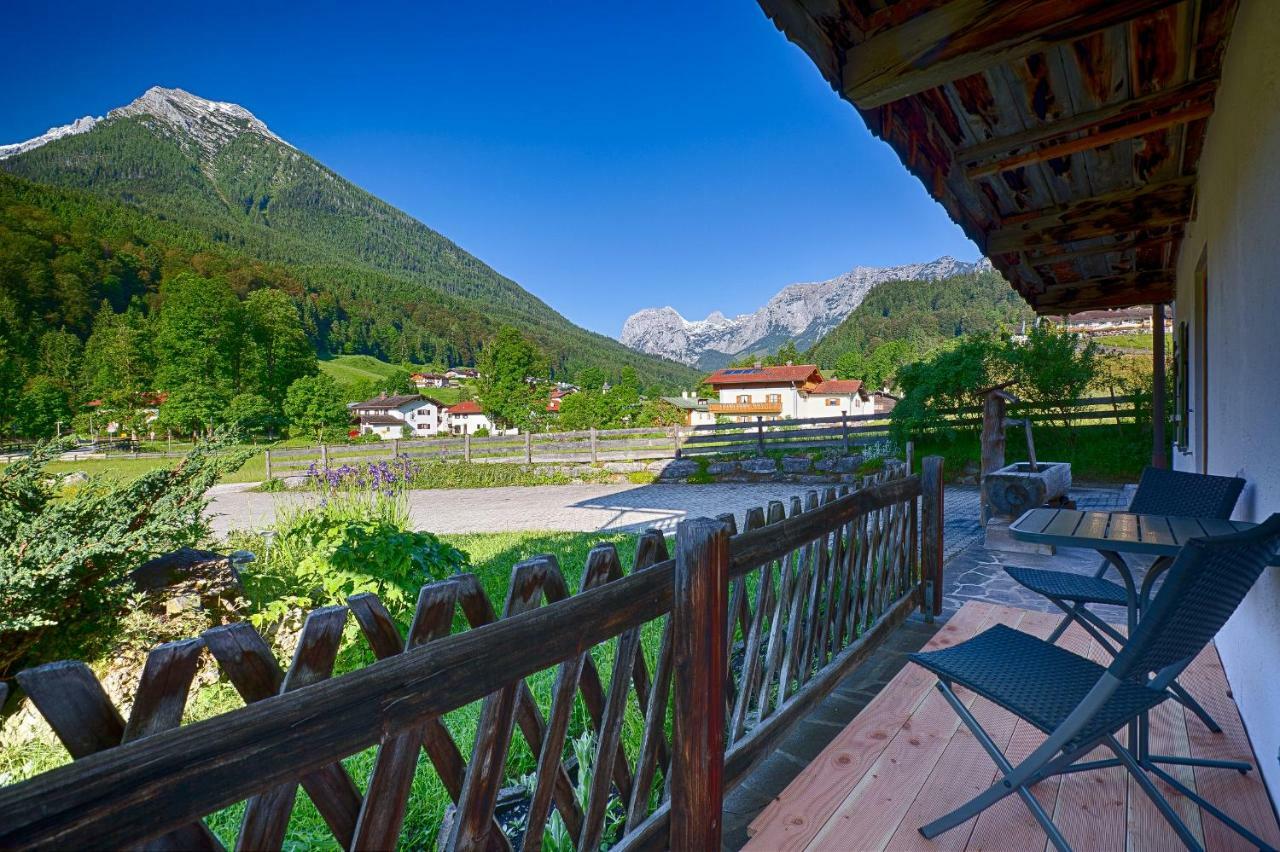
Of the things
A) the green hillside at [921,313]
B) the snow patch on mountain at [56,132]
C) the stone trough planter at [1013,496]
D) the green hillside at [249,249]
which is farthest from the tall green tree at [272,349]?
the snow patch on mountain at [56,132]

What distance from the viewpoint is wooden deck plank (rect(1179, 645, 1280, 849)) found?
5.23ft

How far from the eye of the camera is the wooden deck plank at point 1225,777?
1.59 metres

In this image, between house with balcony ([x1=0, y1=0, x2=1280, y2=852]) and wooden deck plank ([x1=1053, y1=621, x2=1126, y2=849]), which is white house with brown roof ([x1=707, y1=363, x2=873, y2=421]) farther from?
wooden deck plank ([x1=1053, y1=621, x2=1126, y2=849])

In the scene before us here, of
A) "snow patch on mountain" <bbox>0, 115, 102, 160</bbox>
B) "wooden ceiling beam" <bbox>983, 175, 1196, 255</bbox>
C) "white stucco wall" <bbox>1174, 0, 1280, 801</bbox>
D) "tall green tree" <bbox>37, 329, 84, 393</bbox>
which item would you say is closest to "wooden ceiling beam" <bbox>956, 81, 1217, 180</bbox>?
"white stucco wall" <bbox>1174, 0, 1280, 801</bbox>

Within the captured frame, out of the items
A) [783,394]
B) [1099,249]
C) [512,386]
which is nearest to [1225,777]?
[1099,249]

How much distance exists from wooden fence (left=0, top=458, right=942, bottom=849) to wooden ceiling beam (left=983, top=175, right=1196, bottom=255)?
2942mm

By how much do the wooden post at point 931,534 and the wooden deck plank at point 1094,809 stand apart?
1.56 m

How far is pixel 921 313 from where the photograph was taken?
69.2m

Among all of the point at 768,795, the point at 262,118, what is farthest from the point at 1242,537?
the point at 262,118

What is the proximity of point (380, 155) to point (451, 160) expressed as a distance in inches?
1051

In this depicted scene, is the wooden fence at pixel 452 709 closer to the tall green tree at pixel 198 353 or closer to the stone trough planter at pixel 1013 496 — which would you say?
the stone trough planter at pixel 1013 496

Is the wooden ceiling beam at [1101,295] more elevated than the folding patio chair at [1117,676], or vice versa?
the wooden ceiling beam at [1101,295]

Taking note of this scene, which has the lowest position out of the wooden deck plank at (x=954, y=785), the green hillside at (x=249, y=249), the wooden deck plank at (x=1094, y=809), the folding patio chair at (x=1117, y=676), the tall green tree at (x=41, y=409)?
the wooden deck plank at (x=954, y=785)

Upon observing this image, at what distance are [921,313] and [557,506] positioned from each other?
68124mm
